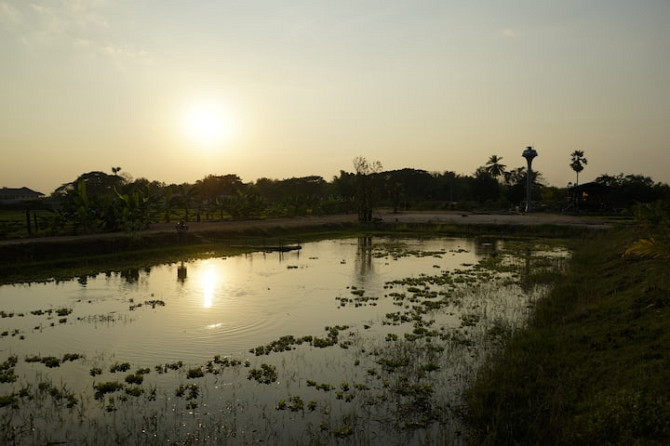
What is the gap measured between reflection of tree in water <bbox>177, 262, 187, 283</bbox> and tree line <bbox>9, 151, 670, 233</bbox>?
8.89 m

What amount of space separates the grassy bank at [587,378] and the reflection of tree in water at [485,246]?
2137 cm

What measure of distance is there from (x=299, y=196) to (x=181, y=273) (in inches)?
1821

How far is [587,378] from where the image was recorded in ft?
33.2

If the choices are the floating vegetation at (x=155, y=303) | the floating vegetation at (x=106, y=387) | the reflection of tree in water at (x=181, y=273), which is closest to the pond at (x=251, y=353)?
the floating vegetation at (x=106, y=387)

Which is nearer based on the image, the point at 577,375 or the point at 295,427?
the point at 295,427

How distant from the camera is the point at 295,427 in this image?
9.43 metres

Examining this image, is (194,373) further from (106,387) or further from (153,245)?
(153,245)

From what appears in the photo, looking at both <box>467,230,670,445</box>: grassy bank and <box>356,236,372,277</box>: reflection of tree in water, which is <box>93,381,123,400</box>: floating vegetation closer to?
<box>467,230,670,445</box>: grassy bank

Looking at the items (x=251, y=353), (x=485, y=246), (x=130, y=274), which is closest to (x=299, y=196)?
(x=485, y=246)

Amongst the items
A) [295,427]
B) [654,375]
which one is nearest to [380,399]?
[295,427]

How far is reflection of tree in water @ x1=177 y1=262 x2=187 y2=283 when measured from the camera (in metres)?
25.7

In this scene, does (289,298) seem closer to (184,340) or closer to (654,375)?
(184,340)

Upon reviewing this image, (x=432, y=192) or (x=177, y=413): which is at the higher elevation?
(x=432, y=192)

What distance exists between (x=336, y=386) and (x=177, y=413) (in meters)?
3.92
